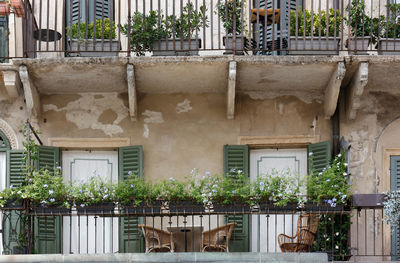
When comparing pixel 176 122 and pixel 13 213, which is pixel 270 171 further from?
pixel 13 213

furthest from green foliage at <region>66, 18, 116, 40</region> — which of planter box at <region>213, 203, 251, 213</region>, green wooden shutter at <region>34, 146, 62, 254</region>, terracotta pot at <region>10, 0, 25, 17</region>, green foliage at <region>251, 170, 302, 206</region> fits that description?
green foliage at <region>251, 170, 302, 206</region>

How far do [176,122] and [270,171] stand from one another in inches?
55.9

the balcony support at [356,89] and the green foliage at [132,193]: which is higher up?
the balcony support at [356,89]

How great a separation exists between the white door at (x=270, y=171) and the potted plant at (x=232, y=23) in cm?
147

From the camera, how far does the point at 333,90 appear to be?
15945 millimetres

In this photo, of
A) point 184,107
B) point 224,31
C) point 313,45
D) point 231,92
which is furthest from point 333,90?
point 184,107

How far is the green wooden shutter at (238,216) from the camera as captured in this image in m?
16.0

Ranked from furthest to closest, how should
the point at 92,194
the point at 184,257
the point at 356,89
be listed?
1. the point at 356,89
2. the point at 92,194
3. the point at 184,257

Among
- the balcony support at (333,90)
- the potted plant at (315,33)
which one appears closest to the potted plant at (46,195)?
the potted plant at (315,33)

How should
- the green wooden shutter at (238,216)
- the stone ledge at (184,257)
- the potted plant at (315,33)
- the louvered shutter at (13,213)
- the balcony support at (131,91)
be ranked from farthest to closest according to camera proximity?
1. the green wooden shutter at (238,216)
2. the potted plant at (315,33)
3. the balcony support at (131,91)
4. the louvered shutter at (13,213)
5. the stone ledge at (184,257)

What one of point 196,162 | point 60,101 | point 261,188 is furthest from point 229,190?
point 60,101

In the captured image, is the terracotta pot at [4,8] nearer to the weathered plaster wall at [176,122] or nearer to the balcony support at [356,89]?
the weathered plaster wall at [176,122]

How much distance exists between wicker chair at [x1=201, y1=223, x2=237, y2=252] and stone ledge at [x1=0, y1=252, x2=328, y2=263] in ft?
2.58

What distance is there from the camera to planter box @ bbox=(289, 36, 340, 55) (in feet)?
52.4
